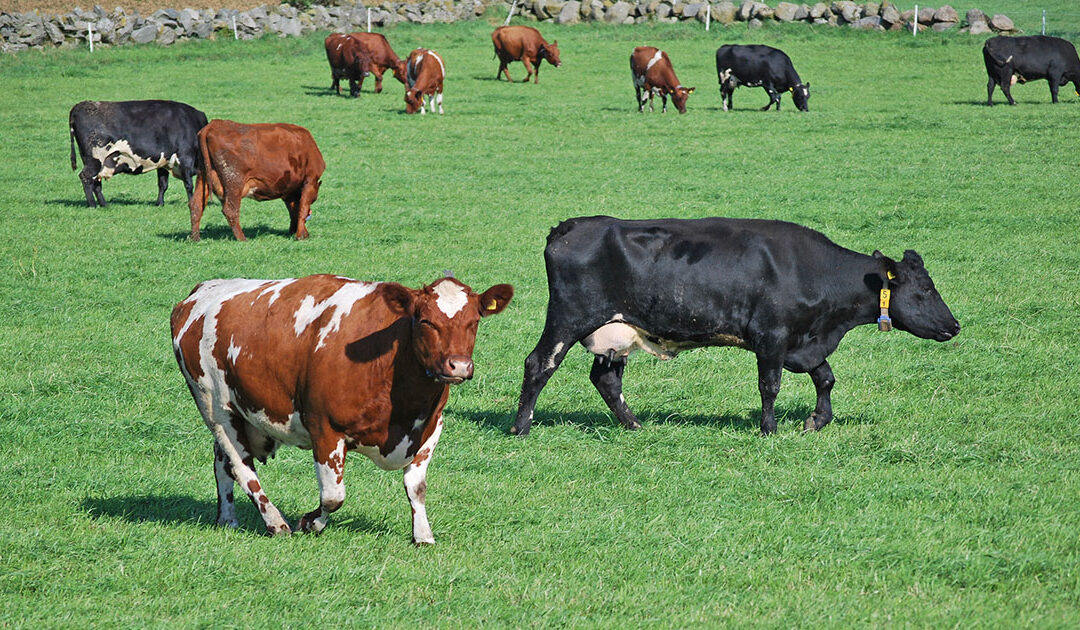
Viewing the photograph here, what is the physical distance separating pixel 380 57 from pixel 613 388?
28091 mm

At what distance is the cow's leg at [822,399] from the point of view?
30.9 ft

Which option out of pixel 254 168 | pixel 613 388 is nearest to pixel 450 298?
pixel 613 388

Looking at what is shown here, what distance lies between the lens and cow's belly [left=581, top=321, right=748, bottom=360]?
9460mm

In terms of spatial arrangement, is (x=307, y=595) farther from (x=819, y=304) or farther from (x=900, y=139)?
(x=900, y=139)

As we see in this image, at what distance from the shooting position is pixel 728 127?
29.2 meters

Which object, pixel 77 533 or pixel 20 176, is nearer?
pixel 77 533

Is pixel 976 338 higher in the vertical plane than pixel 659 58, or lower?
lower

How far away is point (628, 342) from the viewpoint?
31.3 feet

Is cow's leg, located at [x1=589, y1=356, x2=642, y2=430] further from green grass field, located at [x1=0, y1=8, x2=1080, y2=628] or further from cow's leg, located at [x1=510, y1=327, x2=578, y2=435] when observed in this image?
cow's leg, located at [x1=510, y1=327, x2=578, y2=435]

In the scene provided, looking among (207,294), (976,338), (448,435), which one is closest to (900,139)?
(976,338)

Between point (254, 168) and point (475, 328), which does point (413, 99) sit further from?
point (475, 328)

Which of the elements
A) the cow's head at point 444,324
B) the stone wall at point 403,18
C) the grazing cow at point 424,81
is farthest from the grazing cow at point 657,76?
the cow's head at point 444,324

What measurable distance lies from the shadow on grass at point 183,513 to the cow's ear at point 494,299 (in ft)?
5.24

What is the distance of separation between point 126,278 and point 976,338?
33.7ft
